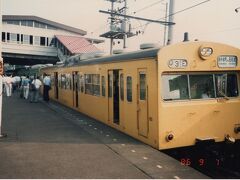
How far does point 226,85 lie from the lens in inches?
364

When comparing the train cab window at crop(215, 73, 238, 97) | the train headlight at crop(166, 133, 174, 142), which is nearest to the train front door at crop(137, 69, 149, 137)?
the train headlight at crop(166, 133, 174, 142)

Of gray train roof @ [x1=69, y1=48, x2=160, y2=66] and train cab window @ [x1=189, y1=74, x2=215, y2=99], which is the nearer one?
gray train roof @ [x1=69, y1=48, x2=160, y2=66]

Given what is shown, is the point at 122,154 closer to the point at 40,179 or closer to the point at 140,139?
the point at 140,139

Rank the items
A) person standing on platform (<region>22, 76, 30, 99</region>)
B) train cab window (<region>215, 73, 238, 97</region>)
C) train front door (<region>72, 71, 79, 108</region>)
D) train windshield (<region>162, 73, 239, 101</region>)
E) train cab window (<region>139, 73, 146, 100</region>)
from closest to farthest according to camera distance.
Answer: train windshield (<region>162, 73, 239, 101</region>) → train cab window (<region>139, 73, 146, 100</region>) → train cab window (<region>215, 73, 238, 97</region>) → train front door (<region>72, 71, 79, 108</region>) → person standing on platform (<region>22, 76, 30, 99</region>)

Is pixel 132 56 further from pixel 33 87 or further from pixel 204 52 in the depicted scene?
pixel 33 87

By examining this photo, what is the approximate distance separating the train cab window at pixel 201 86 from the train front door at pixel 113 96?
3037 mm

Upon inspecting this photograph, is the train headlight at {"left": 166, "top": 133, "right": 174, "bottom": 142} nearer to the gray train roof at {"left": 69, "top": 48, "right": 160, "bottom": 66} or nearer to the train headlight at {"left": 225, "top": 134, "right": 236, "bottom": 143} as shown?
the train headlight at {"left": 225, "top": 134, "right": 236, "bottom": 143}

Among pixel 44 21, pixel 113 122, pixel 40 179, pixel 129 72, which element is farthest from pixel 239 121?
pixel 44 21

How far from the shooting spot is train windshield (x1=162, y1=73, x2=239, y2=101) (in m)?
8.52

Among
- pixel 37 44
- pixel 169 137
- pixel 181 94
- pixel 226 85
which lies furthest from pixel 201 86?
pixel 37 44

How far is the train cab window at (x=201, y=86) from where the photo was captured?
8.80m

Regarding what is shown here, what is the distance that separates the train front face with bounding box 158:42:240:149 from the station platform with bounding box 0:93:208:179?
95 centimetres

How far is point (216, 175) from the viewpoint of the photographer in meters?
8.19

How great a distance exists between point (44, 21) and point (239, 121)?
57.1 meters
